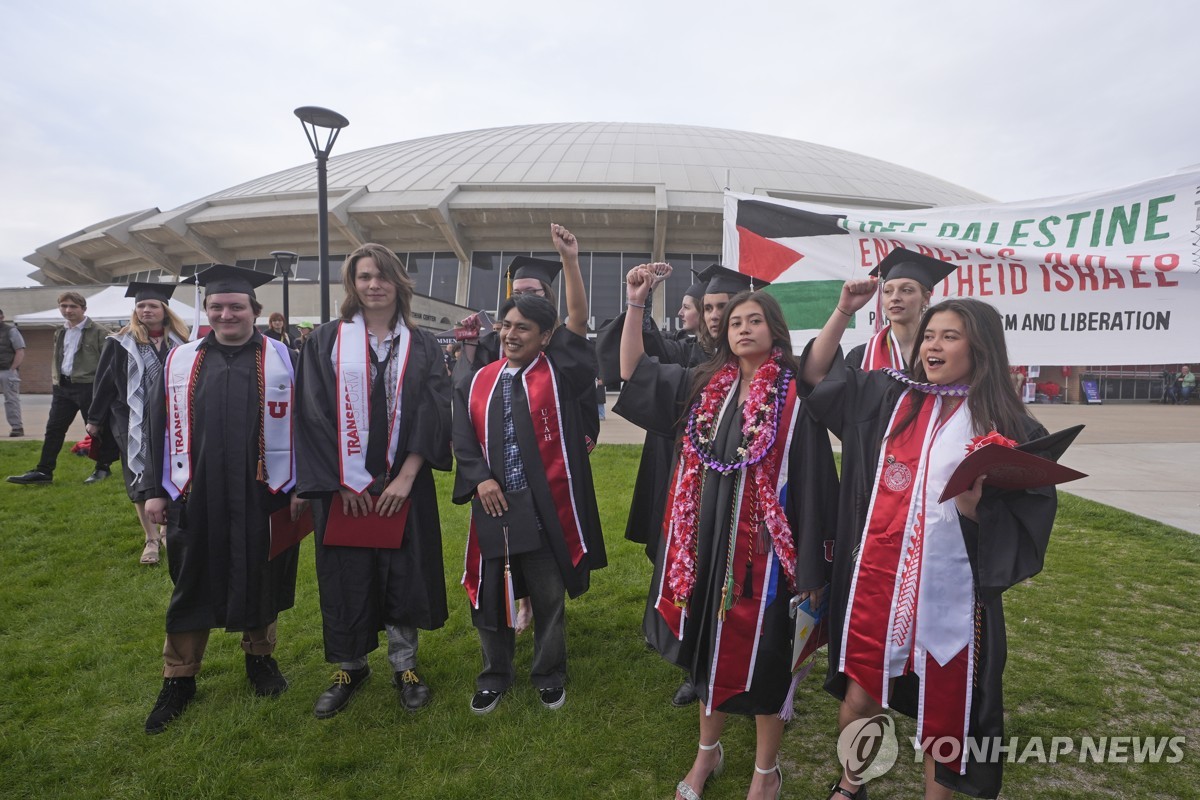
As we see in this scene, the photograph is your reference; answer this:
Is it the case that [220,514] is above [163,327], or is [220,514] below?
below

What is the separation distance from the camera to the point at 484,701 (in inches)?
119

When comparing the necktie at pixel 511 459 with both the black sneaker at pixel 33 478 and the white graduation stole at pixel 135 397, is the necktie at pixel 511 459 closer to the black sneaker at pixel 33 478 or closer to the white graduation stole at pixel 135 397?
the white graduation stole at pixel 135 397

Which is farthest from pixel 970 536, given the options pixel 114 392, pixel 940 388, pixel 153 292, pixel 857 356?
pixel 114 392

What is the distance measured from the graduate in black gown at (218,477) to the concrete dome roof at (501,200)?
74.1 ft

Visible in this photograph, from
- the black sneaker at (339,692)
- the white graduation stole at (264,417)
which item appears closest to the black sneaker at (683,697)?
the black sneaker at (339,692)

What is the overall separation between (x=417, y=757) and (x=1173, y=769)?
3116 millimetres

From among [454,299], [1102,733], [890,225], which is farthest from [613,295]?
[1102,733]

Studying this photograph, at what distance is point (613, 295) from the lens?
1029 inches

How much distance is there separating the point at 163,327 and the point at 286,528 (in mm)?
2511

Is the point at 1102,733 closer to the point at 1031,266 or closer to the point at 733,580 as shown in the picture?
the point at 733,580

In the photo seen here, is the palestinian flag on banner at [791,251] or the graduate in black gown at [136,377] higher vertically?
the palestinian flag on banner at [791,251]

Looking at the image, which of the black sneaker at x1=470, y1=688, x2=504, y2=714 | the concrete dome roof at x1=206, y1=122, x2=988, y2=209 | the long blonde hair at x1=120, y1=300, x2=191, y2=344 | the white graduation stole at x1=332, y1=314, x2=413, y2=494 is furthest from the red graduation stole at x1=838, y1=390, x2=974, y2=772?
the concrete dome roof at x1=206, y1=122, x2=988, y2=209

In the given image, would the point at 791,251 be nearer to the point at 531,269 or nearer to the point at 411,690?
the point at 531,269

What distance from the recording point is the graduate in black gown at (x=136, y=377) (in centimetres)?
421
